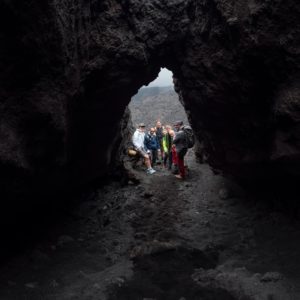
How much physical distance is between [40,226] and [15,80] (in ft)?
14.5

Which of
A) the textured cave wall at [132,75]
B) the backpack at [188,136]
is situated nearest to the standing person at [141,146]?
the backpack at [188,136]

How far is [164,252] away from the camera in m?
8.30

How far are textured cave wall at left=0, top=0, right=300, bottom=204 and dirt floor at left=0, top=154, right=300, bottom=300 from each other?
1.27 metres

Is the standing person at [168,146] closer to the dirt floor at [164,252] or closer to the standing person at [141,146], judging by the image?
the standing person at [141,146]

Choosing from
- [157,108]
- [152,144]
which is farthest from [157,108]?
[152,144]

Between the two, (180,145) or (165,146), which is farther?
(165,146)

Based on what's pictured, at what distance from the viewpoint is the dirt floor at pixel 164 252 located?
6.79 metres

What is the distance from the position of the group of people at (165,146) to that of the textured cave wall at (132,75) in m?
3.07

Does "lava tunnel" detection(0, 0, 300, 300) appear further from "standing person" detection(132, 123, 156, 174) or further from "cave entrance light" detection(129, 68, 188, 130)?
"cave entrance light" detection(129, 68, 188, 130)

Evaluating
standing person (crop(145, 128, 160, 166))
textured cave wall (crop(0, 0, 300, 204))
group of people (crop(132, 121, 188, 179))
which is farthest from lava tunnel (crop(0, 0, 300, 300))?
standing person (crop(145, 128, 160, 166))

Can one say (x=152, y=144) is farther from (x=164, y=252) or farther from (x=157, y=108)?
(x=157, y=108)

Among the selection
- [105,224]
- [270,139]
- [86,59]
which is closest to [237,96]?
[270,139]

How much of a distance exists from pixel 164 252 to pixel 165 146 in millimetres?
7909

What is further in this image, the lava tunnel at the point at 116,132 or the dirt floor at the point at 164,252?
the dirt floor at the point at 164,252
